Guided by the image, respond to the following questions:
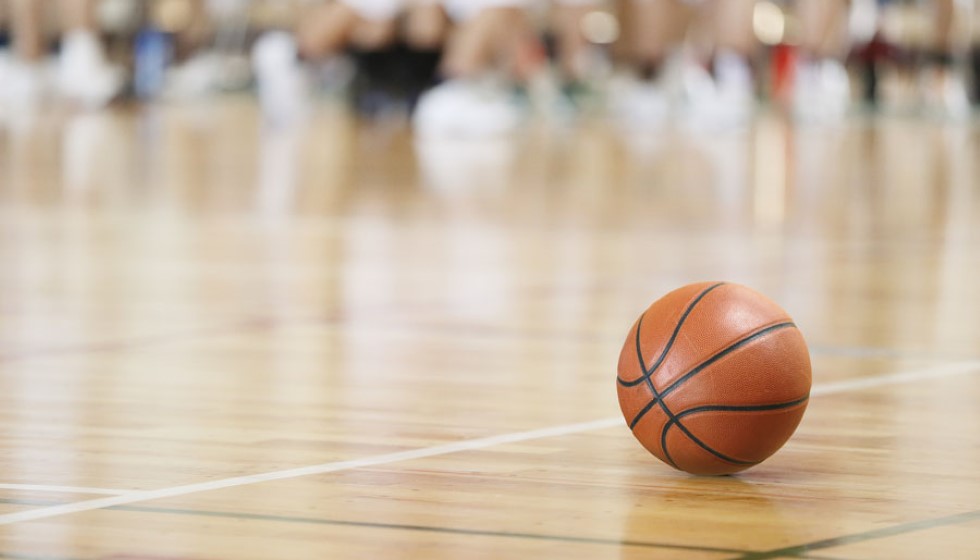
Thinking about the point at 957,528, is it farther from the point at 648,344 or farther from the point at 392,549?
the point at 392,549

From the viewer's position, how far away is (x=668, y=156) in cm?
714

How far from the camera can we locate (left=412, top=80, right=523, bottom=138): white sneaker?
8445 mm

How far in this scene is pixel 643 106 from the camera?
10.6 metres

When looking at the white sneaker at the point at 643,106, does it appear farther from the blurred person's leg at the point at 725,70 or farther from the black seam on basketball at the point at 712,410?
the black seam on basketball at the point at 712,410

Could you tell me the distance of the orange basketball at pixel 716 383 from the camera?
5.15 feet

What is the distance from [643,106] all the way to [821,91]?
58.2 inches

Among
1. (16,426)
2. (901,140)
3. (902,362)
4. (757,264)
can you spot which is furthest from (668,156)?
(16,426)

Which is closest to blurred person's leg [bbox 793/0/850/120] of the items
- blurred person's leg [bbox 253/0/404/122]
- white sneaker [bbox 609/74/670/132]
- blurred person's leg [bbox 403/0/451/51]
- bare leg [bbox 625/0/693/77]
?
bare leg [bbox 625/0/693/77]

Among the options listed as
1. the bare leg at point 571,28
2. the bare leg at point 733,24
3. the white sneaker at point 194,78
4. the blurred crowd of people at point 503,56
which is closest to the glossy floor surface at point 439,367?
the blurred crowd of people at point 503,56

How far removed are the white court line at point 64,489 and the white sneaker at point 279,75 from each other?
716 cm

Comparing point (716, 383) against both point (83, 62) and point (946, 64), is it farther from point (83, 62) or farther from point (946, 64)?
point (946, 64)

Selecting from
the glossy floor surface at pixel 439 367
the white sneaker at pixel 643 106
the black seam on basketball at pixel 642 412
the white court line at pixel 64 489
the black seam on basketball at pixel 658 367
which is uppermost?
the black seam on basketball at pixel 658 367

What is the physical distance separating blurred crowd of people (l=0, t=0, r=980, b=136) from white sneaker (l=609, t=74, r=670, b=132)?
0.01 meters

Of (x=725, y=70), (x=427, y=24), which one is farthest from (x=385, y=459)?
(x=725, y=70)
